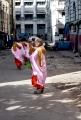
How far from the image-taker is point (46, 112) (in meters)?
7.46

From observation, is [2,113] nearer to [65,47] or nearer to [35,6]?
[65,47]

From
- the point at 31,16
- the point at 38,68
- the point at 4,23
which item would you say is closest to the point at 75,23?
the point at 4,23

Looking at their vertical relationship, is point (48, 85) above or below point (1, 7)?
below

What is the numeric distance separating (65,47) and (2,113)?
26.7 meters

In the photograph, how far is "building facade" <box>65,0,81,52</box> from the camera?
29.6 meters

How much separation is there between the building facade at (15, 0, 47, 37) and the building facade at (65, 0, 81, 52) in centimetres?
5007

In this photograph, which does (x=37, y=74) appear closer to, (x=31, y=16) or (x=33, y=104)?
(x=33, y=104)

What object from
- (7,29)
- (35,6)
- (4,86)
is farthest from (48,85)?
(35,6)

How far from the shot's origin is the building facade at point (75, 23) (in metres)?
29.6

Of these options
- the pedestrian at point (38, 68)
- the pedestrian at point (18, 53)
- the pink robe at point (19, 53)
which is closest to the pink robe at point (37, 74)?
the pedestrian at point (38, 68)

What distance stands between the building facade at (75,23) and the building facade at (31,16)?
50.1m

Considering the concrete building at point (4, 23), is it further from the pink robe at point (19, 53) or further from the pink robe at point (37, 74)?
the pink robe at point (37, 74)

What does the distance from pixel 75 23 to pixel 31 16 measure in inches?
2364

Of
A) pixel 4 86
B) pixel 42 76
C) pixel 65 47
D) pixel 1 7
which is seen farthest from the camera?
pixel 1 7
